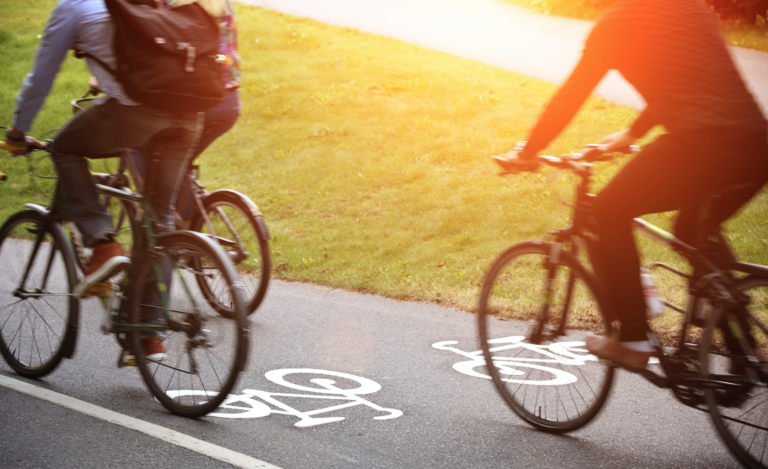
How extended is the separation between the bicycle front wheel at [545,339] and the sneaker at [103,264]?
1.88m

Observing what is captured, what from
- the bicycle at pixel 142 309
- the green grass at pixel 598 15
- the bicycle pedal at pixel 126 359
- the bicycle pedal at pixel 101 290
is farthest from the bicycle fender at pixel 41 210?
the green grass at pixel 598 15

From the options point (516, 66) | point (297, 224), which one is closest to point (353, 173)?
point (297, 224)

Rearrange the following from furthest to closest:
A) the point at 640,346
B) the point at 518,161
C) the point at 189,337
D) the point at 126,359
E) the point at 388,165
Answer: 1. the point at 388,165
2. the point at 126,359
3. the point at 189,337
4. the point at 518,161
5. the point at 640,346

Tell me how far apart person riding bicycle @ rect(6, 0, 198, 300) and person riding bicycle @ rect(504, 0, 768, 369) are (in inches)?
72.4

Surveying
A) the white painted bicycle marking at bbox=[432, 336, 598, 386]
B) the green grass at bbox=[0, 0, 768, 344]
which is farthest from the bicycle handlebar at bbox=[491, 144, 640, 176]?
the green grass at bbox=[0, 0, 768, 344]

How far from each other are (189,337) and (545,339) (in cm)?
176

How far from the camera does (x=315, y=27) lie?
16.6 metres

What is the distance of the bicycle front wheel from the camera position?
3162 mm

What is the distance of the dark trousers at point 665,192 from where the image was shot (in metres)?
2.55

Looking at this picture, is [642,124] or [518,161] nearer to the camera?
[518,161]

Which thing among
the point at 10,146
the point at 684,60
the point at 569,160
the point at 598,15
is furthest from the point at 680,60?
the point at 598,15

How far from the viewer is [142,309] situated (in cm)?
346

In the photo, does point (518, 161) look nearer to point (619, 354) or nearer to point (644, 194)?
point (644, 194)

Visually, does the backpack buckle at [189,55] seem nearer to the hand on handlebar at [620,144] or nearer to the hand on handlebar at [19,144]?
the hand on handlebar at [19,144]
